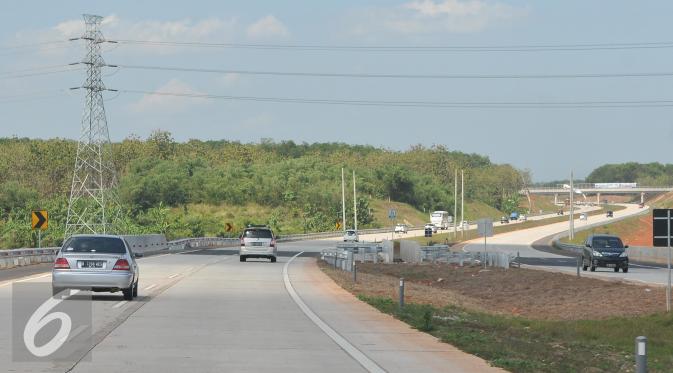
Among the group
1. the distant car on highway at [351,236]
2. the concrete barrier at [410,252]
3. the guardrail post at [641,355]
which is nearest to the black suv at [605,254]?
the concrete barrier at [410,252]

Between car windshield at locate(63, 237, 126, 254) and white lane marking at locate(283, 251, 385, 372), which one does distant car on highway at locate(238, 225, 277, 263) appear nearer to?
white lane marking at locate(283, 251, 385, 372)

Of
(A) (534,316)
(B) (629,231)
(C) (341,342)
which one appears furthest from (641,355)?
(B) (629,231)

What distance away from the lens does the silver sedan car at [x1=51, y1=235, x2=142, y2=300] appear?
87.2ft

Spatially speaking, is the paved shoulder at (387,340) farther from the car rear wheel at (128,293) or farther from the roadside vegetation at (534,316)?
the car rear wheel at (128,293)

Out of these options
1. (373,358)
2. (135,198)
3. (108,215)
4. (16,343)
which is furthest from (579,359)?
(135,198)

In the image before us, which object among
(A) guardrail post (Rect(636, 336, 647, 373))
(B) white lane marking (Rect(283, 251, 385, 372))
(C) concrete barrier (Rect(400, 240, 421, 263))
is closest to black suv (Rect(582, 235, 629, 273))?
(C) concrete barrier (Rect(400, 240, 421, 263))

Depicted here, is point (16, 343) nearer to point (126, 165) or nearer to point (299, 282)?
point (299, 282)

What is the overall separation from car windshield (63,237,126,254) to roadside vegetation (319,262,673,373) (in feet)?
21.3

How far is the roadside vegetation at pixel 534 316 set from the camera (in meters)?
18.5

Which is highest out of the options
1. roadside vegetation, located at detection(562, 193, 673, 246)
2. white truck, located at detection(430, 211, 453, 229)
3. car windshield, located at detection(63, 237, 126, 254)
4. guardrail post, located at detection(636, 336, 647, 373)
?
car windshield, located at detection(63, 237, 126, 254)

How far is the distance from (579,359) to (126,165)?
180427 mm

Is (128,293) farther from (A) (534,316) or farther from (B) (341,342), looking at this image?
(A) (534,316)

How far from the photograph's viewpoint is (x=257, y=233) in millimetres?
61250

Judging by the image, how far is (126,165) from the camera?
7648 inches
